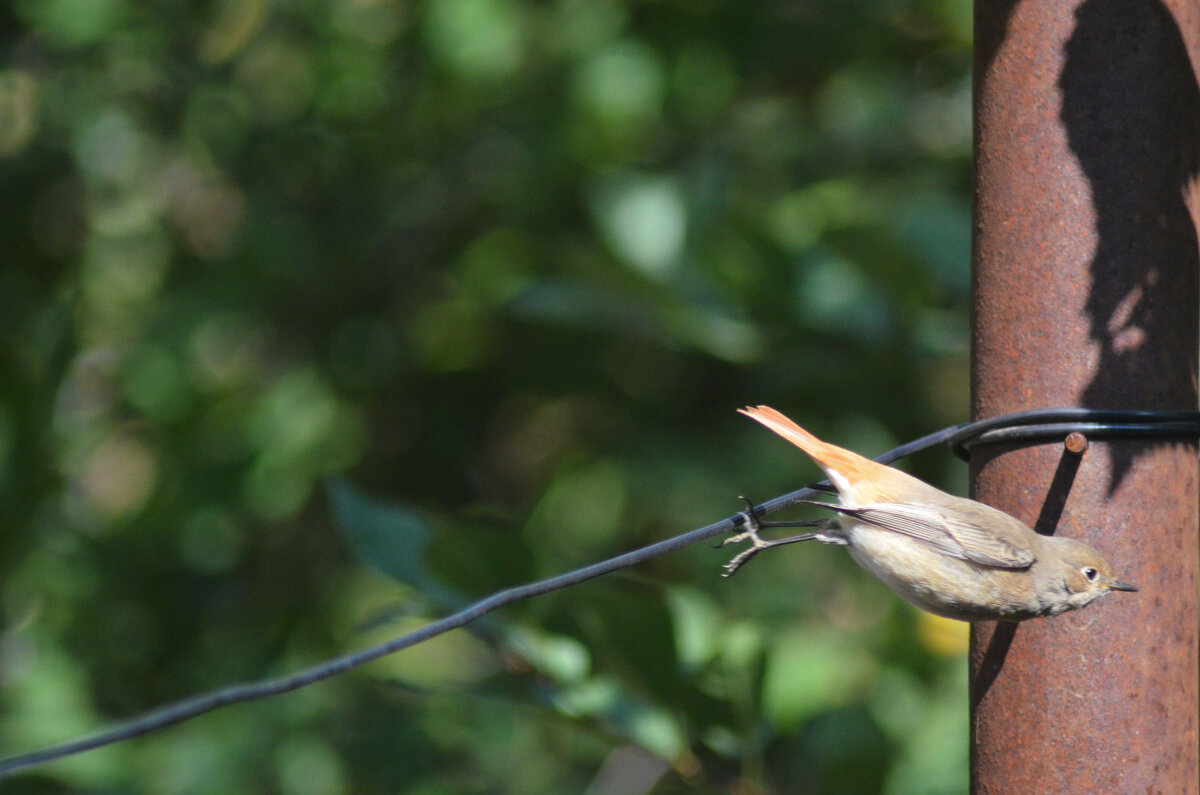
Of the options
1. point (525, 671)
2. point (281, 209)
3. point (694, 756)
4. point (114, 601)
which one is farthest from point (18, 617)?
point (694, 756)

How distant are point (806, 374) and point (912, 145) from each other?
1.09 m

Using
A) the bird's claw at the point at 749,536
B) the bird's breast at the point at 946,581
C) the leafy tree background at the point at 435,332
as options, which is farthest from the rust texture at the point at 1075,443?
the leafy tree background at the point at 435,332

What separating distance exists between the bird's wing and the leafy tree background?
1190 millimetres

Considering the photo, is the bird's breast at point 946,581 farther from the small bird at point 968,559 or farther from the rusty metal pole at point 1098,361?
the rusty metal pole at point 1098,361

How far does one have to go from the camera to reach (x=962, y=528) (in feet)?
3.84

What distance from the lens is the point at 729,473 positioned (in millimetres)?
3324

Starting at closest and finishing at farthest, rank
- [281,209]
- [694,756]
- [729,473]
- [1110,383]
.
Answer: [1110,383]
[694,756]
[729,473]
[281,209]

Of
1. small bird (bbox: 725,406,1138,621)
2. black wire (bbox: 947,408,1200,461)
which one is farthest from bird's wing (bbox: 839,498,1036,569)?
black wire (bbox: 947,408,1200,461)

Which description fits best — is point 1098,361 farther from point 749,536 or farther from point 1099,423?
point 749,536

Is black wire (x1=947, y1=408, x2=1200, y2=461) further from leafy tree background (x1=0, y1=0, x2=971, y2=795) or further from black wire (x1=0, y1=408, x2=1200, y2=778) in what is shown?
leafy tree background (x1=0, y1=0, x2=971, y2=795)

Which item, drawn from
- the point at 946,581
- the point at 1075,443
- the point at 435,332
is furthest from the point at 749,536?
the point at 435,332

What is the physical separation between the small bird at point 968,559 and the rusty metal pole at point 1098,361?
0.08 m

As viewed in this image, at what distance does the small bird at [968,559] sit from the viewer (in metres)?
1.15

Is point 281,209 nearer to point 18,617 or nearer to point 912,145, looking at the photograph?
point 18,617
